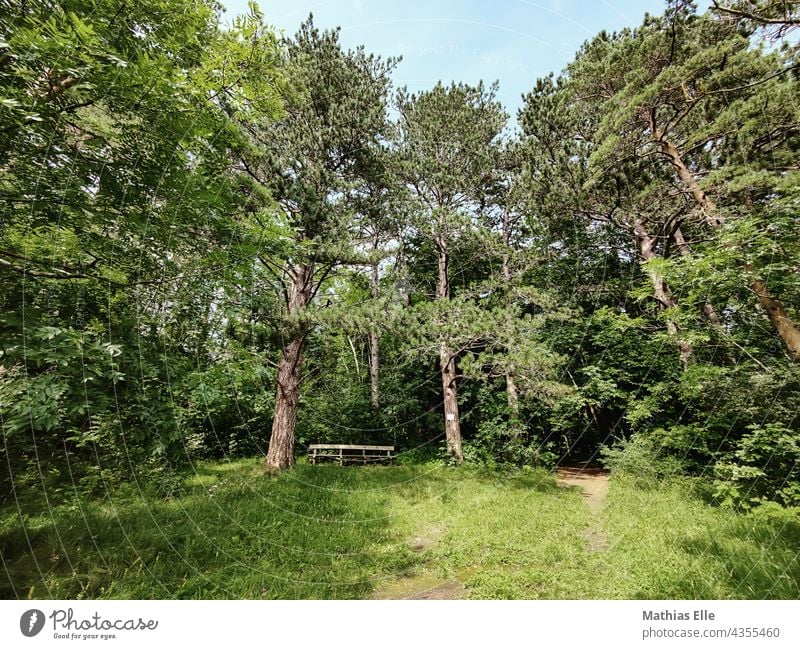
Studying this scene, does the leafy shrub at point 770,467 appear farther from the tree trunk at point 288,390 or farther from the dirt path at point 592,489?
the tree trunk at point 288,390

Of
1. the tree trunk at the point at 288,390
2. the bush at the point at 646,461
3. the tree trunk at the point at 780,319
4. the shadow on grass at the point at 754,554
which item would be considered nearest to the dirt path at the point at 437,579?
the bush at the point at 646,461

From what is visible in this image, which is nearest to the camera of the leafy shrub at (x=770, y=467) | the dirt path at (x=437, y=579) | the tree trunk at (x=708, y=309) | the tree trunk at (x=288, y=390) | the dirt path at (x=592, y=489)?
the dirt path at (x=437, y=579)

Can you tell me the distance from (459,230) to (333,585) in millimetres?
8383

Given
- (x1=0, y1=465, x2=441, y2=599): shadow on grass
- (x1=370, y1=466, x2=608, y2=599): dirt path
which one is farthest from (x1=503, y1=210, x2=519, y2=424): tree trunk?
(x1=0, y1=465, x2=441, y2=599): shadow on grass

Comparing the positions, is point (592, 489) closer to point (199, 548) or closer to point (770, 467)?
point (770, 467)

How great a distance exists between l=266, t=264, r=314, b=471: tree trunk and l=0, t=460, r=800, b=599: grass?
1207mm

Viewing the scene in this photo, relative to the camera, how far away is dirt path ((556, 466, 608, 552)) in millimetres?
3959

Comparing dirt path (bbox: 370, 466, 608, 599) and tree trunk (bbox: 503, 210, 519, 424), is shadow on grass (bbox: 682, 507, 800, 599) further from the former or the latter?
tree trunk (bbox: 503, 210, 519, 424)

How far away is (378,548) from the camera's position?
149 inches

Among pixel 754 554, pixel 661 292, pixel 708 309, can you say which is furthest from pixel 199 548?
pixel 708 309

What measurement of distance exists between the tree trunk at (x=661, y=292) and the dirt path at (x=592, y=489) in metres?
3.30

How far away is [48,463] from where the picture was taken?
294cm

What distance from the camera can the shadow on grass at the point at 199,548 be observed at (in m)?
2.54
